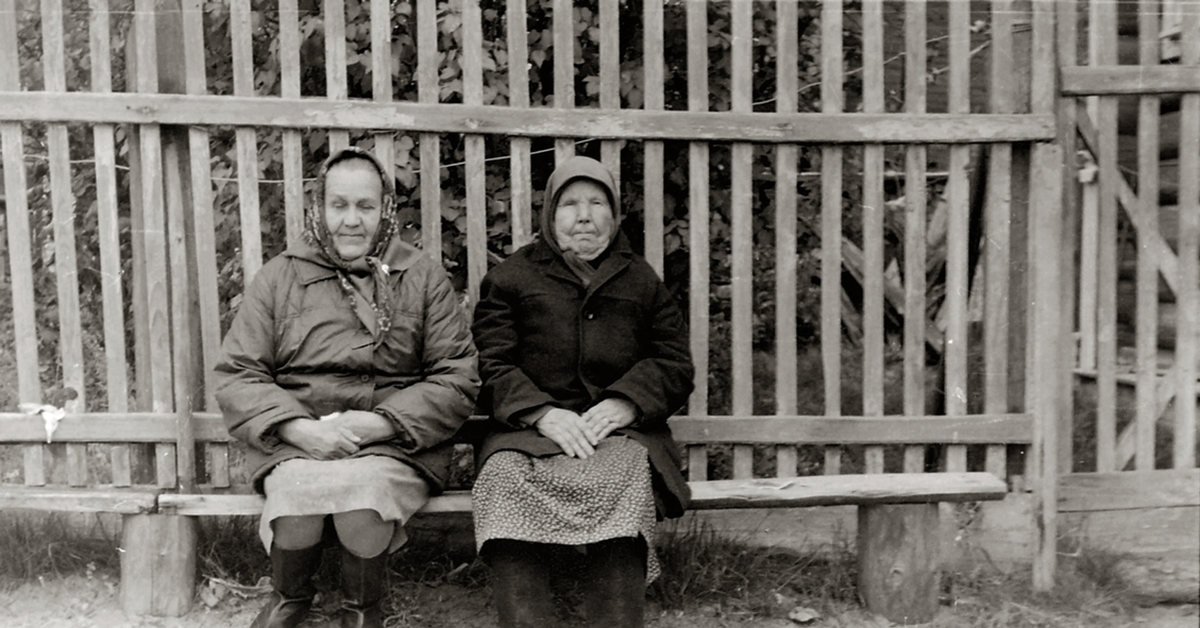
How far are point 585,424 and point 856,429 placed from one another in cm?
100

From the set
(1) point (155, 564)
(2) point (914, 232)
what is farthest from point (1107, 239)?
(1) point (155, 564)

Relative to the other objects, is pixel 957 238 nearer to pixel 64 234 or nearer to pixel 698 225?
pixel 698 225

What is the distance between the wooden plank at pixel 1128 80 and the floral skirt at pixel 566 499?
1.95 meters

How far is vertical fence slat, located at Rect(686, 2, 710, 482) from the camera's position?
11.0 feet

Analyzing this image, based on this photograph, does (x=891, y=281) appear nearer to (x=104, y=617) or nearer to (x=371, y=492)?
(x=371, y=492)

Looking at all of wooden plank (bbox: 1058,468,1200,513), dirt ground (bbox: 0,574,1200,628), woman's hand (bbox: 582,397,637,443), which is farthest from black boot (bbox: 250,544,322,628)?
wooden plank (bbox: 1058,468,1200,513)

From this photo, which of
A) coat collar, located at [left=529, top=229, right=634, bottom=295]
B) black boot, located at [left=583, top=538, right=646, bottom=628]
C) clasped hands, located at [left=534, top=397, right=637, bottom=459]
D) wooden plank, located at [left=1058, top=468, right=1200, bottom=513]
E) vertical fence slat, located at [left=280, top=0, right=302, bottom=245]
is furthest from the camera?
wooden plank, located at [left=1058, top=468, right=1200, bottom=513]

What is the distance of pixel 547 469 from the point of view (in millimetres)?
2918

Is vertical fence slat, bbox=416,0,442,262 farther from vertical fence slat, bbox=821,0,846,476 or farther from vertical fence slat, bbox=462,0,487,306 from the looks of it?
vertical fence slat, bbox=821,0,846,476

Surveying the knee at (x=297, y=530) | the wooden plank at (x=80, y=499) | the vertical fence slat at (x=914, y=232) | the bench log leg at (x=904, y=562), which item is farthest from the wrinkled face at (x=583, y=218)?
the wooden plank at (x=80, y=499)

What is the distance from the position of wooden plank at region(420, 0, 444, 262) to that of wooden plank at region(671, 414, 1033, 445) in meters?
1.04

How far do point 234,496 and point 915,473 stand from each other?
2.24 m

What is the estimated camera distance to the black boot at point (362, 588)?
9.32ft

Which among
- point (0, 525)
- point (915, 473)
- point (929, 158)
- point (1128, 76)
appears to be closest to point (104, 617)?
point (0, 525)
